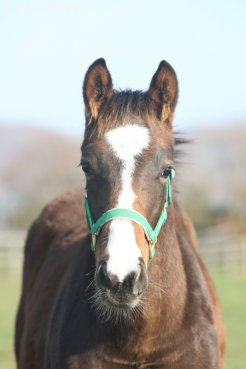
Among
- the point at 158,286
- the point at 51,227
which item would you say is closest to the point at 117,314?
the point at 158,286

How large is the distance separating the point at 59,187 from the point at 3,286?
91.2ft

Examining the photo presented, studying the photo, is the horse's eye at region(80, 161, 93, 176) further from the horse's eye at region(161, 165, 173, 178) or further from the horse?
the horse's eye at region(161, 165, 173, 178)

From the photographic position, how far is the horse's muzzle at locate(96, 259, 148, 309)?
3539mm

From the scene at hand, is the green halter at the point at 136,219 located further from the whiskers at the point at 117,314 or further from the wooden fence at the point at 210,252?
the wooden fence at the point at 210,252

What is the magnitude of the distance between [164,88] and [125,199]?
0.87m

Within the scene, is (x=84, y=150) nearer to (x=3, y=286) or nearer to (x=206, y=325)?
(x=206, y=325)

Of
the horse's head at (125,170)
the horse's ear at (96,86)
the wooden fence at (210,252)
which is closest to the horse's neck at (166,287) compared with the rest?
the horse's head at (125,170)

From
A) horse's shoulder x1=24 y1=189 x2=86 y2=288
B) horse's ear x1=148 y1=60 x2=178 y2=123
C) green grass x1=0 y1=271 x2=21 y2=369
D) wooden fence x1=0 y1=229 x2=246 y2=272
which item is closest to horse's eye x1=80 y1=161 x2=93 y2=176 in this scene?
horse's ear x1=148 y1=60 x2=178 y2=123

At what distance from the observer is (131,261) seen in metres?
3.53

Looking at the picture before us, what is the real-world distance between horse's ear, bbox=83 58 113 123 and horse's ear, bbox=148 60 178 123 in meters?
0.27

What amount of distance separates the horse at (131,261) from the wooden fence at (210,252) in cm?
2221

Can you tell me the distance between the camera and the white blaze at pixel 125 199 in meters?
3.51

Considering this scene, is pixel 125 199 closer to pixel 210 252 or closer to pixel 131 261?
pixel 131 261

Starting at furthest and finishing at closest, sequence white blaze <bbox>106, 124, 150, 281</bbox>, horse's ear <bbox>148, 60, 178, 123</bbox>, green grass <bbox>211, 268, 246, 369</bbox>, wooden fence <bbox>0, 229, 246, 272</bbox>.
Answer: wooden fence <bbox>0, 229, 246, 272</bbox> → green grass <bbox>211, 268, 246, 369</bbox> → horse's ear <bbox>148, 60, 178, 123</bbox> → white blaze <bbox>106, 124, 150, 281</bbox>
